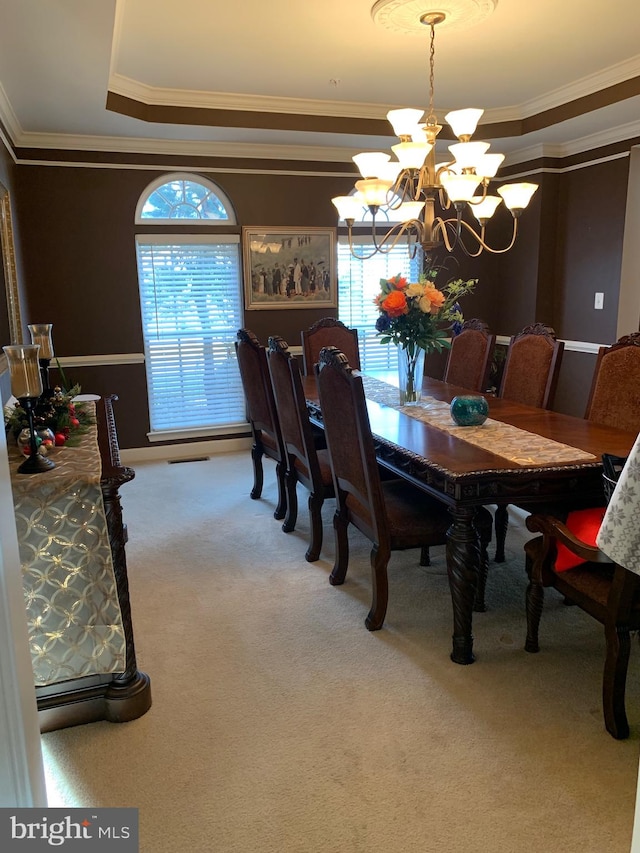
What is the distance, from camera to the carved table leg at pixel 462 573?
2.32 m

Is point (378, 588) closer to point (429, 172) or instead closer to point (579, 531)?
point (579, 531)

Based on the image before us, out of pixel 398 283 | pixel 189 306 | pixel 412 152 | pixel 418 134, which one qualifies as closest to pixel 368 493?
pixel 398 283

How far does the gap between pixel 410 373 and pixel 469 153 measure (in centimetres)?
112

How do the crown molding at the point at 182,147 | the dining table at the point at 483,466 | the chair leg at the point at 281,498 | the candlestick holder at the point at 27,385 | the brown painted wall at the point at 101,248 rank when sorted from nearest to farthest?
the candlestick holder at the point at 27,385, the dining table at the point at 483,466, the chair leg at the point at 281,498, the crown molding at the point at 182,147, the brown painted wall at the point at 101,248

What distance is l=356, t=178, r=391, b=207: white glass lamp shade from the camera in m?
3.04

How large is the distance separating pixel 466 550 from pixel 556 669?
58cm

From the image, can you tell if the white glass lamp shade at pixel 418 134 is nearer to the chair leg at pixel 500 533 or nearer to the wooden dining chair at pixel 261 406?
the wooden dining chair at pixel 261 406

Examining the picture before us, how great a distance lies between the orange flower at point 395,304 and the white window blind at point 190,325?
2494mm

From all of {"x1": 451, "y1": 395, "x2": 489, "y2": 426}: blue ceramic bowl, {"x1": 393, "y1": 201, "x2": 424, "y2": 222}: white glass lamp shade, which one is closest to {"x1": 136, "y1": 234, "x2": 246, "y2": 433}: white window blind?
{"x1": 393, "y1": 201, "x2": 424, "y2": 222}: white glass lamp shade

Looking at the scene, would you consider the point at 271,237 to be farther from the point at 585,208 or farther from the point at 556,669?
the point at 556,669

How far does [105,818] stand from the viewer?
5.31ft

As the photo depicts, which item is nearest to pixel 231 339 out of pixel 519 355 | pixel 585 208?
pixel 519 355

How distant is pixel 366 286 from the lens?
19.1ft

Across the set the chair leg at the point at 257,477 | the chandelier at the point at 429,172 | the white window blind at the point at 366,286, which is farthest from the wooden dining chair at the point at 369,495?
the white window blind at the point at 366,286
